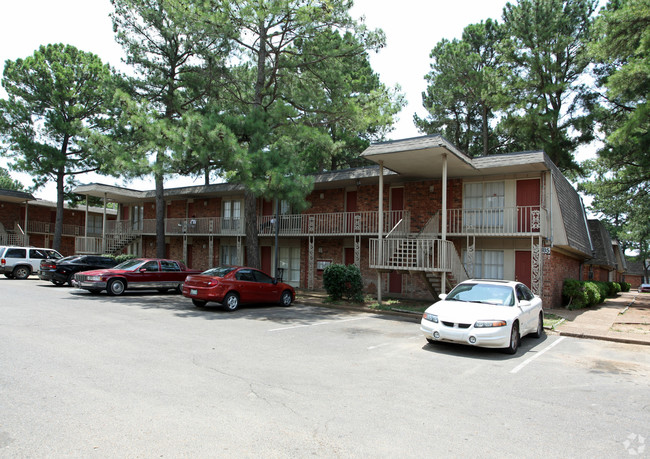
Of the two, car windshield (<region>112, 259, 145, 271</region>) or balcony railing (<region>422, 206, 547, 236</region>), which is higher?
balcony railing (<region>422, 206, 547, 236</region>)

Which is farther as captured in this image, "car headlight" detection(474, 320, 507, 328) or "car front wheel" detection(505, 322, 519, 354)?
"car front wheel" detection(505, 322, 519, 354)

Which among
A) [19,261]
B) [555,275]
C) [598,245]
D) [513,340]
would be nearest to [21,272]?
[19,261]

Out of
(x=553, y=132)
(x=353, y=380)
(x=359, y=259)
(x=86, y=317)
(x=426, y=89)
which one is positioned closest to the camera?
(x=353, y=380)

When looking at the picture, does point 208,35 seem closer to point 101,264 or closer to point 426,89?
point 101,264

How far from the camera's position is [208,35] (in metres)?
18.2

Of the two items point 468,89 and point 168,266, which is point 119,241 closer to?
point 168,266

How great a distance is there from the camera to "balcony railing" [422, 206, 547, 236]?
15945 millimetres

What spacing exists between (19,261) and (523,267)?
84.3ft

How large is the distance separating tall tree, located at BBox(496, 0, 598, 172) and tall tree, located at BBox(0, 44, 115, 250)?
2701cm

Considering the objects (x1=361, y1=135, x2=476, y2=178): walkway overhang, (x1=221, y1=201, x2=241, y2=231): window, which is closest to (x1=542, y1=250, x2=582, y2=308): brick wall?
(x1=361, y1=135, x2=476, y2=178): walkway overhang

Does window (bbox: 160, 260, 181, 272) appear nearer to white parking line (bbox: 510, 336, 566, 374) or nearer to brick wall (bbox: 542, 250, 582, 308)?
white parking line (bbox: 510, 336, 566, 374)

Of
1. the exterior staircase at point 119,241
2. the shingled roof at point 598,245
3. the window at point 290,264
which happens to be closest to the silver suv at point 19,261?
the exterior staircase at point 119,241

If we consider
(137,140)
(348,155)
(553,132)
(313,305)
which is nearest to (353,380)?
(313,305)

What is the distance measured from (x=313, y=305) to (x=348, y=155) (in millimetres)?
20207
